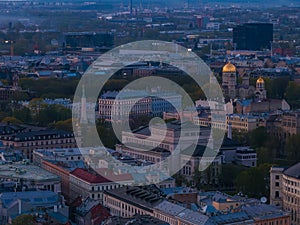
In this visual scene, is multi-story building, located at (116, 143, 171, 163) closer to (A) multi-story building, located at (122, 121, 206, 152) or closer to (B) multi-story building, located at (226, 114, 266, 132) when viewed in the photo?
(A) multi-story building, located at (122, 121, 206, 152)

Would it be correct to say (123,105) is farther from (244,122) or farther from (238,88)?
(238,88)

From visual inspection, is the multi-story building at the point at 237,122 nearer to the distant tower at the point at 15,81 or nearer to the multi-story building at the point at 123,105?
the multi-story building at the point at 123,105

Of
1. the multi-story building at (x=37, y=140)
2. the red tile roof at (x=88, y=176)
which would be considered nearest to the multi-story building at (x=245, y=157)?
the multi-story building at (x=37, y=140)

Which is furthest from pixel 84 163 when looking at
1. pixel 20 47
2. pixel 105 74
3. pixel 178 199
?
pixel 20 47

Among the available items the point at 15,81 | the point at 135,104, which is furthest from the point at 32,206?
the point at 15,81

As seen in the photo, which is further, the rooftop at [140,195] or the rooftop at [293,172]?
the rooftop at [293,172]

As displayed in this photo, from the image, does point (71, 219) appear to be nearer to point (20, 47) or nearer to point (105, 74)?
point (105, 74)
